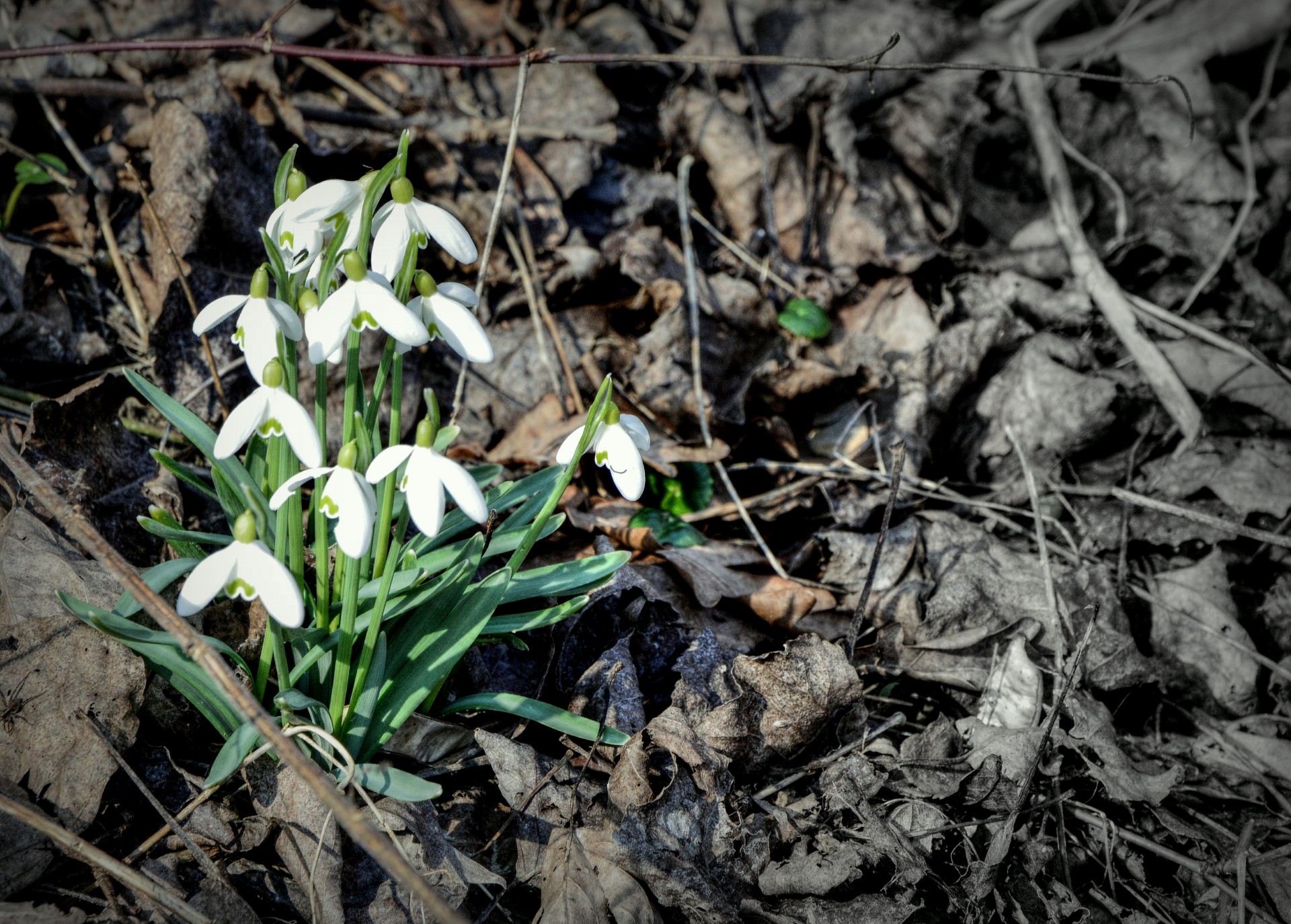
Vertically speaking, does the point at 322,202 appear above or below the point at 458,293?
above

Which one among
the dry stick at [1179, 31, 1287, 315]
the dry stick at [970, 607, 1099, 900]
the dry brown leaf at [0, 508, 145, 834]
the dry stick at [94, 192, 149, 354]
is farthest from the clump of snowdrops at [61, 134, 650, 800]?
the dry stick at [1179, 31, 1287, 315]

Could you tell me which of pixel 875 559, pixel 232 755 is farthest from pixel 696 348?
pixel 232 755

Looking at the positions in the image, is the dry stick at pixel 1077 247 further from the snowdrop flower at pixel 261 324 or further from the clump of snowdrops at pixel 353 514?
the snowdrop flower at pixel 261 324

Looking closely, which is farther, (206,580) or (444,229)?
(444,229)

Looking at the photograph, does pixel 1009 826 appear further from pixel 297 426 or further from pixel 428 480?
pixel 297 426

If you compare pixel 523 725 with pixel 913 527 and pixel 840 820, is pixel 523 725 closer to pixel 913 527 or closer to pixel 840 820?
pixel 840 820

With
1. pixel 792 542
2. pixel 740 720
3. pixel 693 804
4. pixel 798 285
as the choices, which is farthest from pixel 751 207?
pixel 693 804
